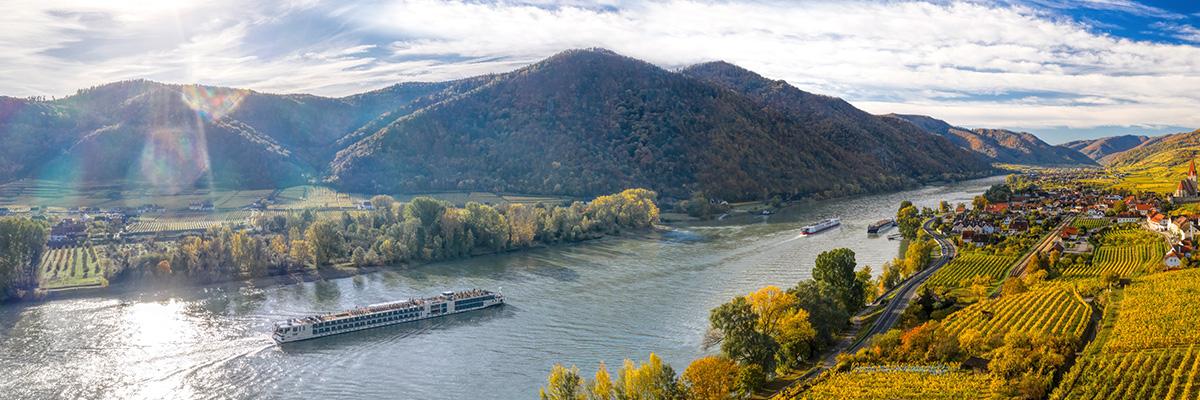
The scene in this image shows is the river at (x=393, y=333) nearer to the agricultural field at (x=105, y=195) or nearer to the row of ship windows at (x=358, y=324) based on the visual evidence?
the row of ship windows at (x=358, y=324)

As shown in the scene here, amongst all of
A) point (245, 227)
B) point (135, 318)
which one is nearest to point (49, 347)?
point (135, 318)

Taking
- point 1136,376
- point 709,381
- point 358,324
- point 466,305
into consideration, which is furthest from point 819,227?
point 709,381

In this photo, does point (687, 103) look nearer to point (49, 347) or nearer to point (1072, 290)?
point (1072, 290)

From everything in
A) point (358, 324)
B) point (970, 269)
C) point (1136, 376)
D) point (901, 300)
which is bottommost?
point (358, 324)

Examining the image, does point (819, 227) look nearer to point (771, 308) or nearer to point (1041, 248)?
point (1041, 248)

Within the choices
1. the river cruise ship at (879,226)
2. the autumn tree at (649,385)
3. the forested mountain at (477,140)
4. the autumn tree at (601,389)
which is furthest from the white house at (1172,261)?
the forested mountain at (477,140)

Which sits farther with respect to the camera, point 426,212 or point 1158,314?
point 426,212

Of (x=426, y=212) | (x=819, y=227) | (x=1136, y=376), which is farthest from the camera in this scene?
(x=819, y=227)
